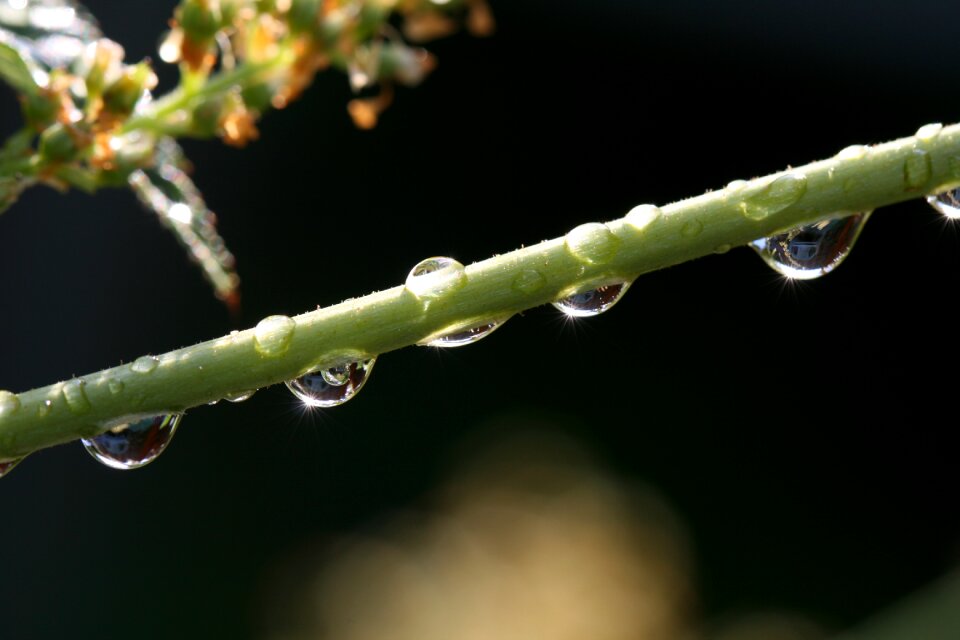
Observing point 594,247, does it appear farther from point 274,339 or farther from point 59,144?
point 59,144

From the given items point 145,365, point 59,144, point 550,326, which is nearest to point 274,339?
point 145,365

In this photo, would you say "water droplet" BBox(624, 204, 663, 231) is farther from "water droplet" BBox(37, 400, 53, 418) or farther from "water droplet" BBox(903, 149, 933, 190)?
"water droplet" BBox(37, 400, 53, 418)

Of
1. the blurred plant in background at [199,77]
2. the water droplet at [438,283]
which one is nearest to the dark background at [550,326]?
the blurred plant in background at [199,77]

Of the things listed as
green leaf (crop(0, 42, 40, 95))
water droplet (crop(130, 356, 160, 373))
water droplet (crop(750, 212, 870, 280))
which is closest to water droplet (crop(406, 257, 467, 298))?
water droplet (crop(130, 356, 160, 373))

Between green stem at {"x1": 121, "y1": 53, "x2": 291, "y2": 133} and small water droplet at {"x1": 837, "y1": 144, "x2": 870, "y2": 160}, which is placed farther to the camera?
green stem at {"x1": 121, "y1": 53, "x2": 291, "y2": 133}

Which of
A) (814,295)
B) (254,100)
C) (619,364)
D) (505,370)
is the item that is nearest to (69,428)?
(254,100)

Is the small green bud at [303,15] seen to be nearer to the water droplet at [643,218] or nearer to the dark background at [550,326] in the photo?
the water droplet at [643,218]

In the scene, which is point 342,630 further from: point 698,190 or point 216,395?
point 216,395
